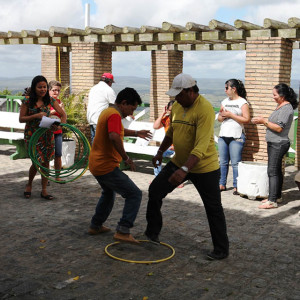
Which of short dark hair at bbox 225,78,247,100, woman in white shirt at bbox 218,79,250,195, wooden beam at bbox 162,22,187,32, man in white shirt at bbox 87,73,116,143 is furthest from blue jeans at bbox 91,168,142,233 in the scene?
wooden beam at bbox 162,22,187,32

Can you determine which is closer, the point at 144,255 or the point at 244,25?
the point at 144,255

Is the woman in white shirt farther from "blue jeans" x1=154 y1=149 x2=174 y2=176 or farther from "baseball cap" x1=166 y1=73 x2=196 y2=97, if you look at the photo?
"baseball cap" x1=166 y1=73 x2=196 y2=97

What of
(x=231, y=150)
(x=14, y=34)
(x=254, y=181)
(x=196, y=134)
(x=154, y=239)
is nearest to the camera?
(x=196, y=134)

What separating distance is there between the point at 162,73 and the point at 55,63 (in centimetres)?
506

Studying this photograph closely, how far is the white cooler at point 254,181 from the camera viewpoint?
8.27 meters

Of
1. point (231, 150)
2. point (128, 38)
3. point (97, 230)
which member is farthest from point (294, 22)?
point (97, 230)

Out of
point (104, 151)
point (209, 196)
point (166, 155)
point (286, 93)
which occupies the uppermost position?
point (286, 93)

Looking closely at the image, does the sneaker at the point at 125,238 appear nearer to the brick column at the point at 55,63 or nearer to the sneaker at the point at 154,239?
the sneaker at the point at 154,239

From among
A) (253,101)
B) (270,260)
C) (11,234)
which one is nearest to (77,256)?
(11,234)

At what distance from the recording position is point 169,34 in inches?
464

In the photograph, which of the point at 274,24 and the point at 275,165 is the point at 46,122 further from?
the point at 274,24

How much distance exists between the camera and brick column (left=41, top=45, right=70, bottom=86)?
1945 centimetres

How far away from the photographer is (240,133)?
27.8 ft

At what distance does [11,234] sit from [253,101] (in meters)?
5.57
